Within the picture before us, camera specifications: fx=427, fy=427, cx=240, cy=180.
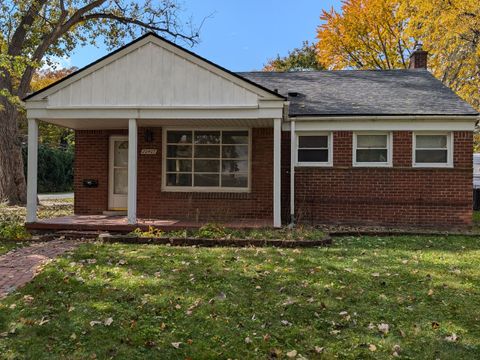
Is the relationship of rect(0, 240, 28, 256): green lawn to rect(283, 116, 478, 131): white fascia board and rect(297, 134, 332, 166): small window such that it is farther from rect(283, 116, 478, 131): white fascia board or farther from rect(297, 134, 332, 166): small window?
rect(283, 116, 478, 131): white fascia board

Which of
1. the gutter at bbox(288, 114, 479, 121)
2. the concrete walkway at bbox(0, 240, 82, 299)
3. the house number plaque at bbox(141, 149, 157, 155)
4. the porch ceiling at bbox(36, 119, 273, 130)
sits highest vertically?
the gutter at bbox(288, 114, 479, 121)

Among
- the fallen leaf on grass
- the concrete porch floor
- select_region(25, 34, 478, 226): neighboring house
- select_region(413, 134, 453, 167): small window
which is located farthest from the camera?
select_region(413, 134, 453, 167): small window

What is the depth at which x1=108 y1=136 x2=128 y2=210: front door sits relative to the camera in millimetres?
12273

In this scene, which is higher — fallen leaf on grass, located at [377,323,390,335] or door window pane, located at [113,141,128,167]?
door window pane, located at [113,141,128,167]

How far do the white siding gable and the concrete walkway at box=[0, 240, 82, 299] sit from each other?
10.9ft

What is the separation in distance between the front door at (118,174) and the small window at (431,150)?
26.4ft

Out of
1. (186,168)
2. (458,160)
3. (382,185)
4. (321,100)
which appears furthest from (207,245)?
(458,160)

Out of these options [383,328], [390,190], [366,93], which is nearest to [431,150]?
[390,190]

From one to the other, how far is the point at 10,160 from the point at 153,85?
9575mm

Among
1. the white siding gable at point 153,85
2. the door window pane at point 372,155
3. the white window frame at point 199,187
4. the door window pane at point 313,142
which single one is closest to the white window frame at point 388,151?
the door window pane at point 372,155

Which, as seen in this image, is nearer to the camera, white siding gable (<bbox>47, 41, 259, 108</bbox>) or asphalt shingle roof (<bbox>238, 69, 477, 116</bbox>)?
white siding gable (<bbox>47, 41, 259, 108</bbox>)

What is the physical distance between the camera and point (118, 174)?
40.6ft

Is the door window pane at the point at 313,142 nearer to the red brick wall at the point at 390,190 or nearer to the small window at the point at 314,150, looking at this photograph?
the small window at the point at 314,150

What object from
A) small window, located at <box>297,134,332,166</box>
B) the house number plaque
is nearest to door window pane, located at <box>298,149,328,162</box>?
small window, located at <box>297,134,332,166</box>
